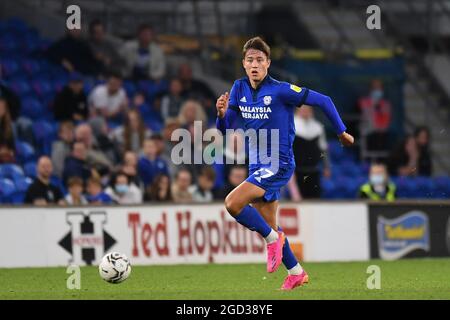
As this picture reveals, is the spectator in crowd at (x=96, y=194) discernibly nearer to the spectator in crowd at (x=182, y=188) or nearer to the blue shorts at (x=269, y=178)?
the spectator in crowd at (x=182, y=188)

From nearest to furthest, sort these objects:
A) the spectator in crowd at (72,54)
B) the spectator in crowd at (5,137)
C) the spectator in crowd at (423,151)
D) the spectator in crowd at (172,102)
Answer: the spectator in crowd at (5,137), the spectator in crowd at (172,102), the spectator in crowd at (423,151), the spectator in crowd at (72,54)

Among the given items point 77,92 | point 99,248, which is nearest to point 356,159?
point 77,92

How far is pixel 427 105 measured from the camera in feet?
68.0

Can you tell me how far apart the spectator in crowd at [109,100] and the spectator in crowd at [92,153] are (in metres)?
0.93

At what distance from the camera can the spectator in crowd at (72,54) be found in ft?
61.4

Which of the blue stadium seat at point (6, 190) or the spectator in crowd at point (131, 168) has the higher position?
the spectator in crowd at point (131, 168)

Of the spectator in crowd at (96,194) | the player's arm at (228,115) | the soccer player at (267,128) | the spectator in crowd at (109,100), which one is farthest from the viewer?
the spectator in crowd at (109,100)

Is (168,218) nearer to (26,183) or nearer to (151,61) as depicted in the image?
(26,183)

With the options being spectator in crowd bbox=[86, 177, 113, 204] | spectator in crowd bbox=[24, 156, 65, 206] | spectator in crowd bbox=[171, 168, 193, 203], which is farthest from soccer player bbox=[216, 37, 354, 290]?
spectator in crowd bbox=[171, 168, 193, 203]

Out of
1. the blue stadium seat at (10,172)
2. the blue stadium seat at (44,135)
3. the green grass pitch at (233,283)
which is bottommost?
the green grass pitch at (233,283)

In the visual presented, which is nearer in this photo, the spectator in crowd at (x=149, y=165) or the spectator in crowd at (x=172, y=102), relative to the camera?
the spectator in crowd at (x=149, y=165)

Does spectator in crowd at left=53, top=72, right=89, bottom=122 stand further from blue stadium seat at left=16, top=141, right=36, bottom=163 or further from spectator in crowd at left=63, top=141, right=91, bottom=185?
spectator in crowd at left=63, top=141, right=91, bottom=185

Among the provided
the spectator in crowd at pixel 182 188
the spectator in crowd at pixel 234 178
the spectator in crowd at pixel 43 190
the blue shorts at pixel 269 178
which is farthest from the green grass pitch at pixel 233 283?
the spectator in crowd at pixel 234 178
